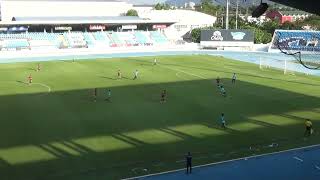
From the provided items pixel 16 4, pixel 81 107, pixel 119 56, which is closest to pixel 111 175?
pixel 81 107

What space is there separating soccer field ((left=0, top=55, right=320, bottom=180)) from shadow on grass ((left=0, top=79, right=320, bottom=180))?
0.19 feet

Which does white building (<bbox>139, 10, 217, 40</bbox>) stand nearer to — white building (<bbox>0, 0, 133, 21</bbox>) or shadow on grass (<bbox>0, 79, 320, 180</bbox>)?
white building (<bbox>0, 0, 133, 21</bbox>)

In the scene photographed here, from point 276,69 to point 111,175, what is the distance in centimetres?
3955

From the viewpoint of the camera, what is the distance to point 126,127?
28031 millimetres

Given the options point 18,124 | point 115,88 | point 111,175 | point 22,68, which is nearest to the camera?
point 111,175

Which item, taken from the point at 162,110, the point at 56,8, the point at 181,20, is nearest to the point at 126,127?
the point at 162,110

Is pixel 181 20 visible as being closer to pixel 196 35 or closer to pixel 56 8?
pixel 196 35

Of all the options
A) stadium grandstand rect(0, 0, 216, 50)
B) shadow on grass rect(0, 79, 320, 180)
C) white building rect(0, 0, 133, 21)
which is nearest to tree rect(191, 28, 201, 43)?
stadium grandstand rect(0, 0, 216, 50)

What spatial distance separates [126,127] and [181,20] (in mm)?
74633

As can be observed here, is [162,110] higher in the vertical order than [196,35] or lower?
lower

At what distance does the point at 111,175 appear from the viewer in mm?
20562

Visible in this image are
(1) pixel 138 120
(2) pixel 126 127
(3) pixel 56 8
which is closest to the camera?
(2) pixel 126 127

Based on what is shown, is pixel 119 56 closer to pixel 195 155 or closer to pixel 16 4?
pixel 16 4

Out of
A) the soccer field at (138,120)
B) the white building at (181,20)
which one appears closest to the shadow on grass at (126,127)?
the soccer field at (138,120)
